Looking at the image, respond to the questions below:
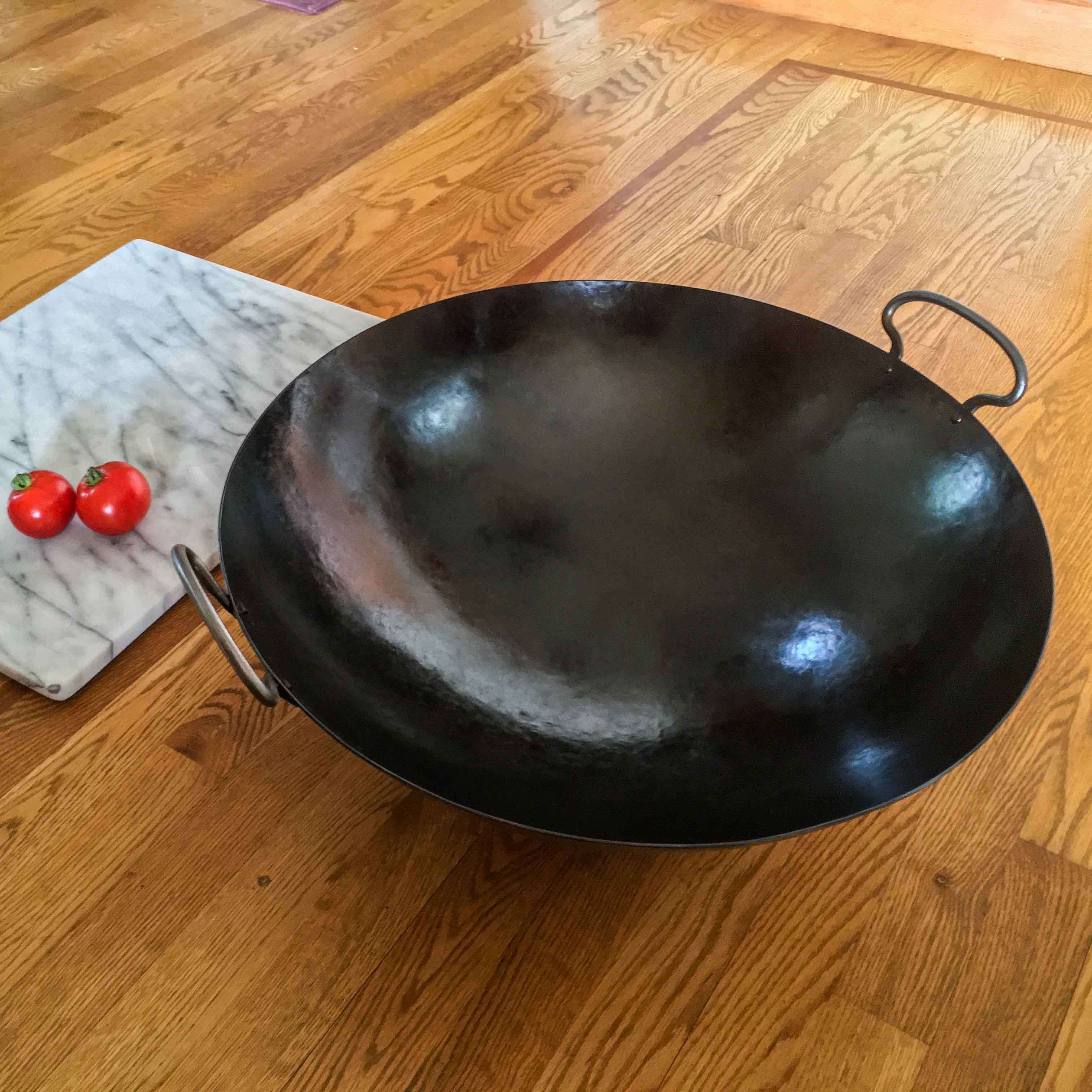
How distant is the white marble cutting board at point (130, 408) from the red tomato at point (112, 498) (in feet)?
0.11

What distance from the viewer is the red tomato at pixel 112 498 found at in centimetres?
111

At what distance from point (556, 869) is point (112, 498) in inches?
25.6

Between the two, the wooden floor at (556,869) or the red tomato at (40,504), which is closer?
the wooden floor at (556,869)

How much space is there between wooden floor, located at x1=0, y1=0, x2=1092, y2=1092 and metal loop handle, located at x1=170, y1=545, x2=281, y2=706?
0.75 ft

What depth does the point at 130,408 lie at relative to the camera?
133cm

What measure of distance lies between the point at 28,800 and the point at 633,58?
1.85m

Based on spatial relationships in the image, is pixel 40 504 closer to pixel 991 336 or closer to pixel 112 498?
pixel 112 498

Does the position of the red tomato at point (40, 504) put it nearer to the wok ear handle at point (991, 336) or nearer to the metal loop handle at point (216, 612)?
the metal loop handle at point (216, 612)

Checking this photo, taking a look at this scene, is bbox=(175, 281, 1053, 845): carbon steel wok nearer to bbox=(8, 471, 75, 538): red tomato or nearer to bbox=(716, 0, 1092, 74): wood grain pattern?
bbox=(8, 471, 75, 538): red tomato

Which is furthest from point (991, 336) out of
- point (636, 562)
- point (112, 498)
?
point (112, 498)

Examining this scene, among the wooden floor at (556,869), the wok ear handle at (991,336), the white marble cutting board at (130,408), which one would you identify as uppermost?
the wok ear handle at (991,336)

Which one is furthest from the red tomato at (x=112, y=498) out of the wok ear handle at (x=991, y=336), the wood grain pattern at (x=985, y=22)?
the wood grain pattern at (x=985, y=22)

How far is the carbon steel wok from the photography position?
2.55ft

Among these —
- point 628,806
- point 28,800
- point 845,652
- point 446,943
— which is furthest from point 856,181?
point 28,800
